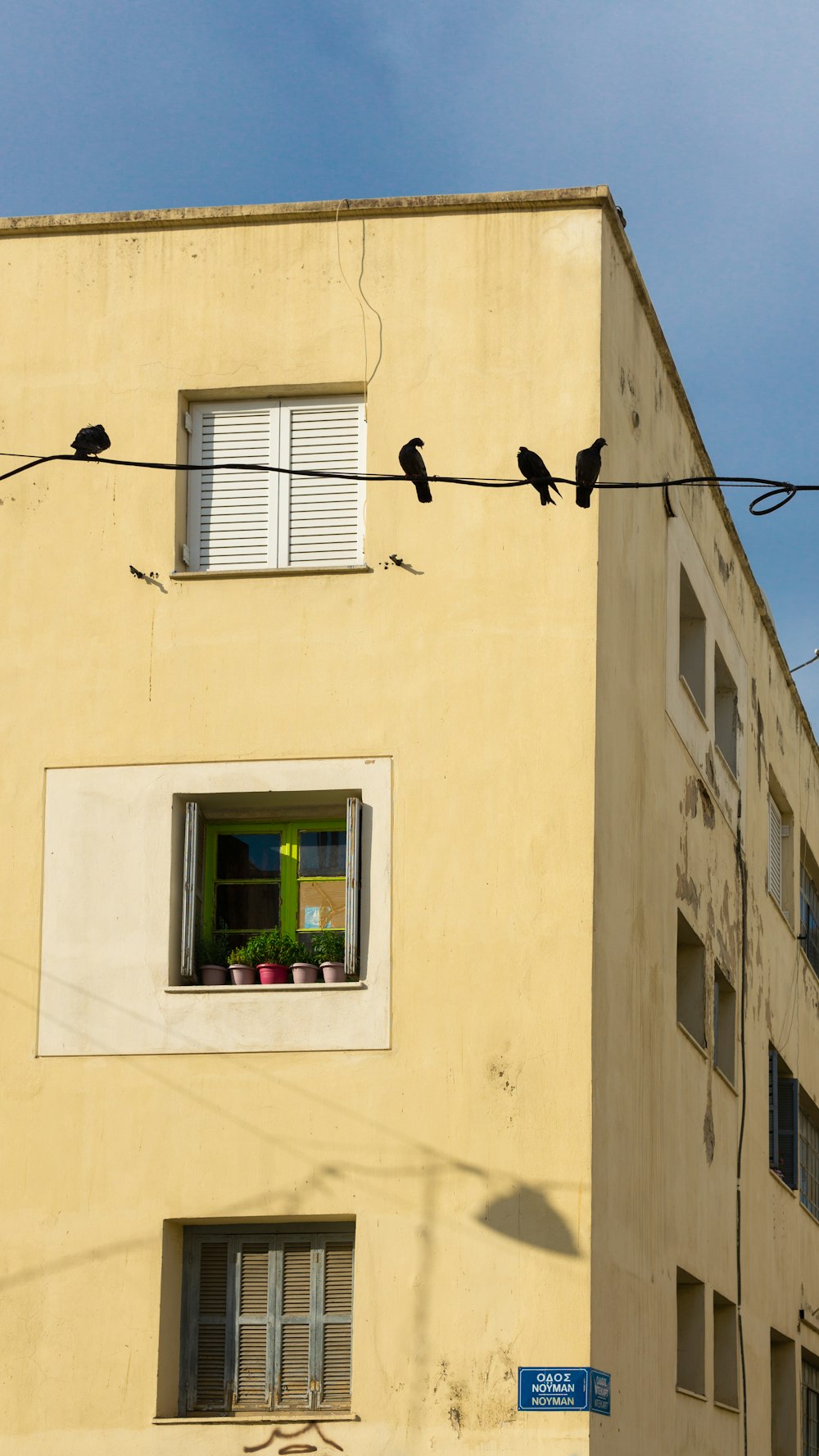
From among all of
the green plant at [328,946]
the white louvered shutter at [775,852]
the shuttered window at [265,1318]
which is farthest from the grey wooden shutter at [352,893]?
the white louvered shutter at [775,852]

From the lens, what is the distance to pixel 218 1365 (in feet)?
52.4

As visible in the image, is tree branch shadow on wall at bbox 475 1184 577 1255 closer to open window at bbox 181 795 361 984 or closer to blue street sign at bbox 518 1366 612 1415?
blue street sign at bbox 518 1366 612 1415

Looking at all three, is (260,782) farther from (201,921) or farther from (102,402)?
(102,402)

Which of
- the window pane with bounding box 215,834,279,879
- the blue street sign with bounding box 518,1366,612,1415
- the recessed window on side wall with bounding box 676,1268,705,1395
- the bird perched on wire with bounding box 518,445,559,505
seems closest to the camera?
the bird perched on wire with bounding box 518,445,559,505

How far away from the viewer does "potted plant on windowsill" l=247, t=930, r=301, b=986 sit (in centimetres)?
1633

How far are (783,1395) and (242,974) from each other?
11.1m

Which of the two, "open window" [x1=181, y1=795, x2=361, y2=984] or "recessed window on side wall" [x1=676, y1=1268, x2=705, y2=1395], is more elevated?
"open window" [x1=181, y1=795, x2=361, y2=984]

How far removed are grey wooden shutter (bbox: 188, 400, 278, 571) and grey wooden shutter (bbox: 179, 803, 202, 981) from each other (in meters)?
2.13

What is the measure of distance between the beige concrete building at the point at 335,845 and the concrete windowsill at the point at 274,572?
0.04 metres

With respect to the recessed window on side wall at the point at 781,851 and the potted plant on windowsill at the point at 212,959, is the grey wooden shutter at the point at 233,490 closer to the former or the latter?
the potted plant on windowsill at the point at 212,959

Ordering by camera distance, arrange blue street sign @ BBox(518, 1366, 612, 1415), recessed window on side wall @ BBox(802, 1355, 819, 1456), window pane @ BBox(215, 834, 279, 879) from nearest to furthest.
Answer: blue street sign @ BBox(518, 1366, 612, 1415) < window pane @ BBox(215, 834, 279, 879) < recessed window on side wall @ BBox(802, 1355, 819, 1456)

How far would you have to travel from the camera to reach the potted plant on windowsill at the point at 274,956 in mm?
16328

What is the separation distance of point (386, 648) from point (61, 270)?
421 centimetres

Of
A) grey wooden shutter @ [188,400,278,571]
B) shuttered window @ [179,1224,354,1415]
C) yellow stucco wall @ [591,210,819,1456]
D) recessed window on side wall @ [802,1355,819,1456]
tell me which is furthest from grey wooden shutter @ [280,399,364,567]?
recessed window on side wall @ [802,1355,819,1456]
